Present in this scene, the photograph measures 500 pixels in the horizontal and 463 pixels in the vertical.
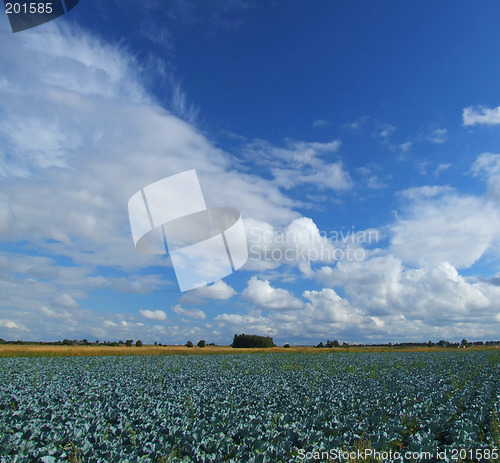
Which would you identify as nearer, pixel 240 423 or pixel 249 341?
pixel 240 423

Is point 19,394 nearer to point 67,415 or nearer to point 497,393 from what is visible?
point 67,415

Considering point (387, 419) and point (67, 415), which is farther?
point (387, 419)

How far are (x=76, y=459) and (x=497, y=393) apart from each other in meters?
18.9

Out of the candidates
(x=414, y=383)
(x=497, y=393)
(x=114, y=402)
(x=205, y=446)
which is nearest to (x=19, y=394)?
(x=114, y=402)

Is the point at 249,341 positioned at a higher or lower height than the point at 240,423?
lower

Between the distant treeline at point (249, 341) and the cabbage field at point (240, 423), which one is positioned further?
the distant treeline at point (249, 341)

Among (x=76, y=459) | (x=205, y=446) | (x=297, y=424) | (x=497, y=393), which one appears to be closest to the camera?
(x=76, y=459)

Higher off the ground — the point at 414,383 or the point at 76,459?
the point at 76,459

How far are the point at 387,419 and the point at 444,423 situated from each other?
1.73 meters

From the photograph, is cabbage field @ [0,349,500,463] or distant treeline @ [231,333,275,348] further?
distant treeline @ [231,333,275,348]

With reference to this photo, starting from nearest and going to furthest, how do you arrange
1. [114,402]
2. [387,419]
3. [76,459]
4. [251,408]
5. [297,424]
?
1. [76,459]
2. [297,424]
3. [387,419]
4. [251,408]
5. [114,402]

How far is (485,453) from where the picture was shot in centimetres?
827

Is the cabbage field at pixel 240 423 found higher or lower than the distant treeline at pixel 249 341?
higher

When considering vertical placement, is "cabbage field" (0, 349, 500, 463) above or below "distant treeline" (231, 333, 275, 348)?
above
